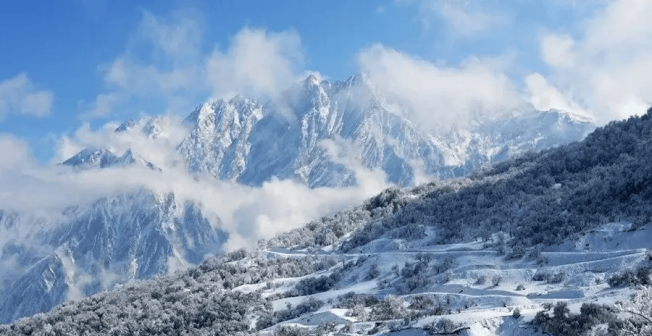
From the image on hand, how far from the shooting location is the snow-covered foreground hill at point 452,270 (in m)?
57.7

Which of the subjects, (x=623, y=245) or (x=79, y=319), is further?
(x=79, y=319)

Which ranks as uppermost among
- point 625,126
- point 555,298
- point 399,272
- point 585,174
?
point 625,126

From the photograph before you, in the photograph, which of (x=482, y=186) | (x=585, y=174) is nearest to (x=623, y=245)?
(x=585, y=174)

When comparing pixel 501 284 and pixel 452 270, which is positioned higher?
pixel 452 270

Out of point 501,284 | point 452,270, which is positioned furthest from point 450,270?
point 501,284

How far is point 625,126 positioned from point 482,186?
26931 millimetres

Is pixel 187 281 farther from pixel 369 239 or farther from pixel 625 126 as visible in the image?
pixel 625 126

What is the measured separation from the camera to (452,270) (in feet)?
241

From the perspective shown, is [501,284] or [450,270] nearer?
[501,284]

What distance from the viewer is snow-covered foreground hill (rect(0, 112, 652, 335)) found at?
189 feet

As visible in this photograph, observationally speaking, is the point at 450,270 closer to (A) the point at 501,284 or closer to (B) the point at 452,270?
(B) the point at 452,270

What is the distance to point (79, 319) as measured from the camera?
84.5m

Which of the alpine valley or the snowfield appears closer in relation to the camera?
the snowfield

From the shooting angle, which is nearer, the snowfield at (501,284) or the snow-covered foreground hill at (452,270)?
the snowfield at (501,284)
